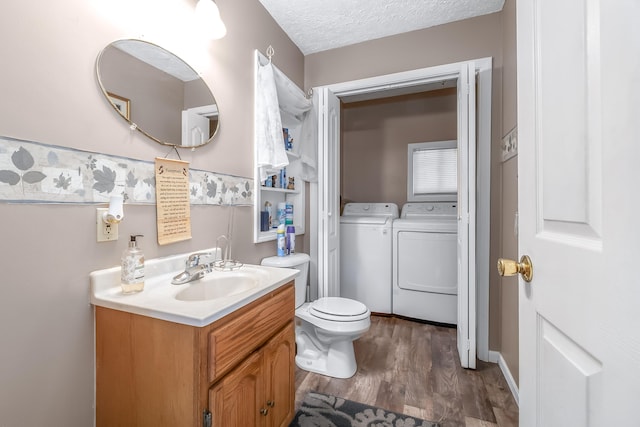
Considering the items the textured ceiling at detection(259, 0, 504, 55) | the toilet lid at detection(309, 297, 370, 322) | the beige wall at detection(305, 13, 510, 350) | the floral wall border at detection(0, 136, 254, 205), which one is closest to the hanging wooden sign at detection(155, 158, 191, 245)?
the floral wall border at detection(0, 136, 254, 205)

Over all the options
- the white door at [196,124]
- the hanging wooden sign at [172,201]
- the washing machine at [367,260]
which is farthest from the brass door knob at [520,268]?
the washing machine at [367,260]

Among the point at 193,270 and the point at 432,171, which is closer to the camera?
the point at 193,270

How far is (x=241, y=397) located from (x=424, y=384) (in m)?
1.25

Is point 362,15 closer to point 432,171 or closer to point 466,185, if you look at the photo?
point 466,185

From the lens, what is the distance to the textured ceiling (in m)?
1.80

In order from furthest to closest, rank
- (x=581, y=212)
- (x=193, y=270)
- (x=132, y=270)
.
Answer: (x=193, y=270), (x=132, y=270), (x=581, y=212)

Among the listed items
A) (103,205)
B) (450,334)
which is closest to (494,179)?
(450,334)

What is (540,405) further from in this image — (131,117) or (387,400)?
(131,117)

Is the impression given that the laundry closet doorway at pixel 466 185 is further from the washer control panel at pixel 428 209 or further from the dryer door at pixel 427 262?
the washer control panel at pixel 428 209

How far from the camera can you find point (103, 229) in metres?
0.93

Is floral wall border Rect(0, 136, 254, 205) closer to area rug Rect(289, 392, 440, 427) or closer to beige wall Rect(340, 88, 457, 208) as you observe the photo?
area rug Rect(289, 392, 440, 427)

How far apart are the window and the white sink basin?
7.73 ft

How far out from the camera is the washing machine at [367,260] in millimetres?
2670

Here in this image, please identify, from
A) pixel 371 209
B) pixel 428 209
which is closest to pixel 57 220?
pixel 371 209
